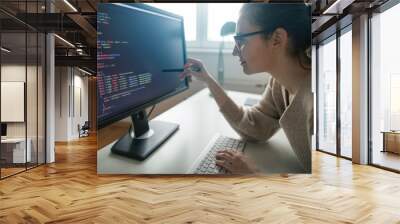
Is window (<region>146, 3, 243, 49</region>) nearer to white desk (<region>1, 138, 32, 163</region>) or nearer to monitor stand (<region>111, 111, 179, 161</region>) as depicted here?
monitor stand (<region>111, 111, 179, 161</region>)

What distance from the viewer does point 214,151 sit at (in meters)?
5.46

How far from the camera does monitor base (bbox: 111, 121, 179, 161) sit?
5359mm

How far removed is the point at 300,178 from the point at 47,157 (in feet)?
17.2

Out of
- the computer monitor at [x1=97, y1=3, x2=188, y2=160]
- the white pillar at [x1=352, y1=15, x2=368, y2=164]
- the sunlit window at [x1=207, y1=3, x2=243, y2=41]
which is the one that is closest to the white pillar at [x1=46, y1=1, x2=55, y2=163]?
the computer monitor at [x1=97, y1=3, x2=188, y2=160]

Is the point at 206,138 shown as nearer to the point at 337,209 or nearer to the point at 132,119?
the point at 132,119

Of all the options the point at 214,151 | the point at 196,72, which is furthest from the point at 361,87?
the point at 196,72

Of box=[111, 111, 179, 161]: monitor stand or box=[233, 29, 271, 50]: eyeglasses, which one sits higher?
box=[233, 29, 271, 50]: eyeglasses

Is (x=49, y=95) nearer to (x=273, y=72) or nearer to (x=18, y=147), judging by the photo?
(x=18, y=147)

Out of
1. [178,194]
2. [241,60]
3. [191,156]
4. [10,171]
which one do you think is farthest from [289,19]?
[10,171]

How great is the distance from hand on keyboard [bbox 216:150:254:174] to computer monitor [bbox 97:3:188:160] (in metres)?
0.84

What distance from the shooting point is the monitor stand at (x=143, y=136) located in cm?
534

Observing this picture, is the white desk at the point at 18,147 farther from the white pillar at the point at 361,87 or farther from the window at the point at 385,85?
the window at the point at 385,85

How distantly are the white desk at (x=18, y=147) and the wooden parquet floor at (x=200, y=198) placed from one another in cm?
44

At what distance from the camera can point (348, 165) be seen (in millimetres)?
7570
